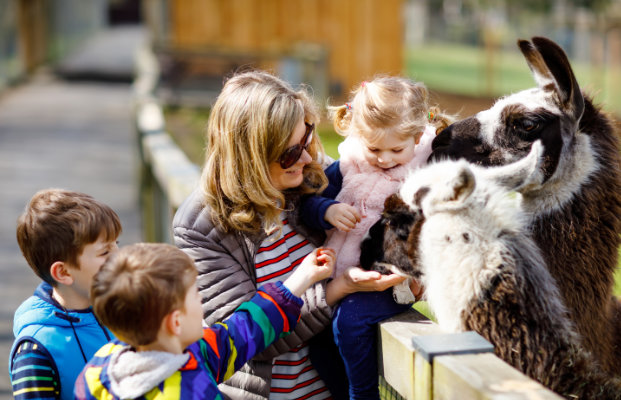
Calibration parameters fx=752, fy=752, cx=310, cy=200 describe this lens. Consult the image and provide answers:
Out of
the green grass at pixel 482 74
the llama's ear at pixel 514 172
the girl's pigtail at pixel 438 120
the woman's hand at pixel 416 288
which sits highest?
the girl's pigtail at pixel 438 120

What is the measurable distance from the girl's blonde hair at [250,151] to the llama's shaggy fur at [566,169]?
26.1 inches

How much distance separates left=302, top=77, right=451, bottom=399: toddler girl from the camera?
2498mm

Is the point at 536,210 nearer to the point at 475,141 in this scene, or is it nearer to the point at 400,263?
the point at 475,141

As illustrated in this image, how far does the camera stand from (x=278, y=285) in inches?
96.2

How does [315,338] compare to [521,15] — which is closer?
[315,338]

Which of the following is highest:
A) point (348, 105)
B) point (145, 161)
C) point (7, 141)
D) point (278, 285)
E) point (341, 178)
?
point (348, 105)

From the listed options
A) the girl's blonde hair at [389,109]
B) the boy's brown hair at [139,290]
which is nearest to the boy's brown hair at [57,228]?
the boy's brown hair at [139,290]

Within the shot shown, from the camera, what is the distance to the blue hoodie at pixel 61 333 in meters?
2.40

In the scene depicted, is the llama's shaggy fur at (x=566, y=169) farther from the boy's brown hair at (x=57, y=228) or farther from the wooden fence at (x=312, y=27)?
the wooden fence at (x=312, y=27)

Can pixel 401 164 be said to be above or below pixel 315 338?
above

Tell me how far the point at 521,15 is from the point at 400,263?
99.5ft

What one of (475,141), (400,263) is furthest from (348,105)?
(400,263)

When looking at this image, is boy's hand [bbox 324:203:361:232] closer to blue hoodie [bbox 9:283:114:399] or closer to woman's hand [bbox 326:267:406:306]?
woman's hand [bbox 326:267:406:306]

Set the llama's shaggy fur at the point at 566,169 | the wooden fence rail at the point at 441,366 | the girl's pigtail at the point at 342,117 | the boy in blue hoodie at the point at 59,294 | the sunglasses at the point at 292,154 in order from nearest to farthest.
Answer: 1. the wooden fence rail at the point at 441,366
2. the boy in blue hoodie at the point at 59,294
3. the sunglasses at the point at 292,154
4. the llama's shaggy fur at the point at 566,169
5. the girl's pigtail at the point at 342,117
